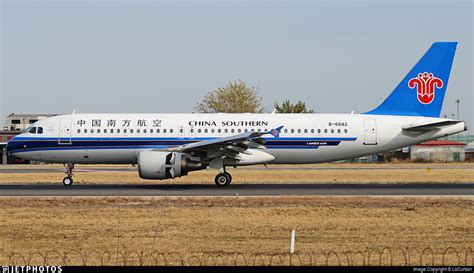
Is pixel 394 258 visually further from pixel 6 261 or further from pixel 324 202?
pixel 324 202

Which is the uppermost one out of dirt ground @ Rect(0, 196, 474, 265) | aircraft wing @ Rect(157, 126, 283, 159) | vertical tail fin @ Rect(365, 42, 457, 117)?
vertical tail fin @ Rect(365, 42, 457, 117)

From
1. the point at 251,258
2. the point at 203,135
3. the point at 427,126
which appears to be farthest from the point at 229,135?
the point at 251,258

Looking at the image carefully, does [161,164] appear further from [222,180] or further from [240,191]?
[240,191]

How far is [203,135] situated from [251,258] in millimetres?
21350

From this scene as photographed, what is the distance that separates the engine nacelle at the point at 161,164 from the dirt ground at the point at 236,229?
5.40 metres

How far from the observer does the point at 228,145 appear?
1319 inches

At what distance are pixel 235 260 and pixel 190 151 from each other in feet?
62.7

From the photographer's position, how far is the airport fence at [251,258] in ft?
46.7

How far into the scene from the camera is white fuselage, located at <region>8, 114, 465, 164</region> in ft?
117

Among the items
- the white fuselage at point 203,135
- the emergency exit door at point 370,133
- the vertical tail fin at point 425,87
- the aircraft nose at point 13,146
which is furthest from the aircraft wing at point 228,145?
the aircraft nose at point 13,146

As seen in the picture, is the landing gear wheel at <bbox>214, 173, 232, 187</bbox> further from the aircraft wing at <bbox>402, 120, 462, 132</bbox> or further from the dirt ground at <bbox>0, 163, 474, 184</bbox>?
the aircraft wing at <bbox>402, 120, 462, 132</bbox>

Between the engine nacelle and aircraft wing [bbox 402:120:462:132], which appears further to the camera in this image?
aircraft wing [bbox 402:120:462:132]

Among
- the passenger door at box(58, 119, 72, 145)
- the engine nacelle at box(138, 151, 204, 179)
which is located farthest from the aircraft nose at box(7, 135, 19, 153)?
the engine nacelle at box(138, 151, 204, 179)

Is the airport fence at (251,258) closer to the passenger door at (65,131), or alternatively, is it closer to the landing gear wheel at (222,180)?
the landing gear wheel at (222,180)
